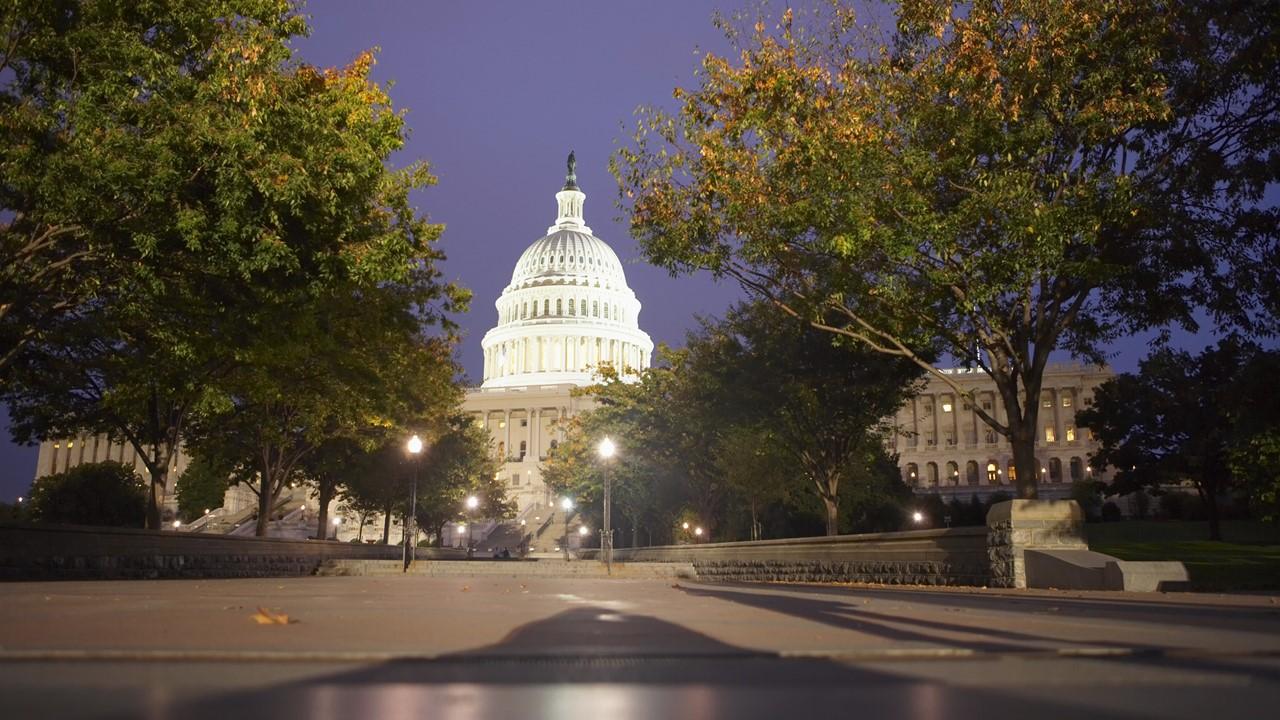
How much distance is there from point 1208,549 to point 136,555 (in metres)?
39.1

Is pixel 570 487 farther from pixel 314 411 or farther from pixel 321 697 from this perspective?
pixel 321 697

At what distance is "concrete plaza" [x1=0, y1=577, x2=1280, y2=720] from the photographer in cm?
392

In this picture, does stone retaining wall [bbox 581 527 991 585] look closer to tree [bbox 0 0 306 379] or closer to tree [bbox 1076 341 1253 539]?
tree [bbox 0 0 306 379]

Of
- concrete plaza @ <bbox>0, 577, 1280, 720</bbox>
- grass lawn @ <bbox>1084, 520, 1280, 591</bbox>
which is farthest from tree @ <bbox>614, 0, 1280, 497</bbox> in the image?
concrete plaza @ <bbox>0, 577, 1280, 720</bbox>

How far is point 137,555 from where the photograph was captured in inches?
1033

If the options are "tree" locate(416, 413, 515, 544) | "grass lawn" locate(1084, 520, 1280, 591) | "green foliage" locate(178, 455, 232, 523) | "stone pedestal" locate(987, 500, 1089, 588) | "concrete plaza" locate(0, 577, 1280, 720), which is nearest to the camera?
"concrete plaza" locate(0, 577, 1280, 720)

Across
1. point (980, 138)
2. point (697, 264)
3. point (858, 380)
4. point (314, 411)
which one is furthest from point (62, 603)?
point (858, 380)

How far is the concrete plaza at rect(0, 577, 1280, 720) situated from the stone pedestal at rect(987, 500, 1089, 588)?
1008 centimetres

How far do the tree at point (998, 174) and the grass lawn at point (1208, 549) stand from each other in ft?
16.9

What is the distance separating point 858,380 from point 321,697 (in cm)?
2770

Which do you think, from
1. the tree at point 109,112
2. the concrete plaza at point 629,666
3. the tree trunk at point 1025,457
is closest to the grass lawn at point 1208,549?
the tree trunk at point 1025,457

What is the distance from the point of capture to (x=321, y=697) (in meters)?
4.08

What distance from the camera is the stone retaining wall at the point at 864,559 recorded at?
67.2 ft

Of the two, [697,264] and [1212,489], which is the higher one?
[697,264]
